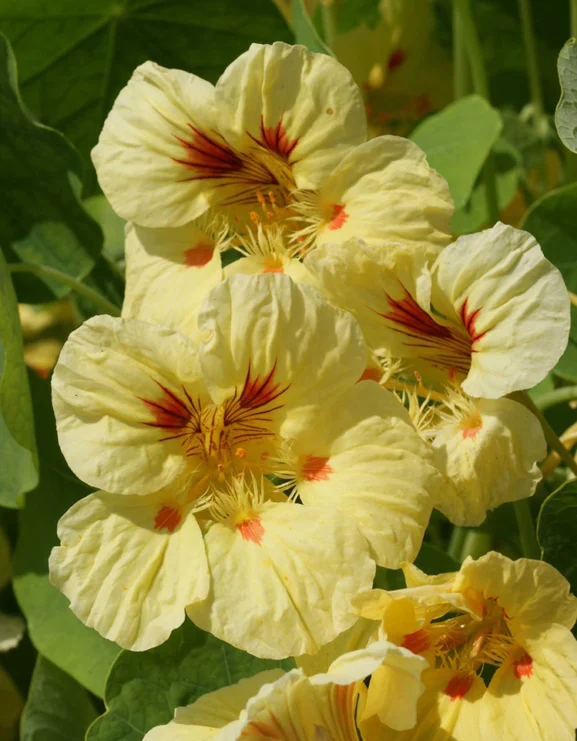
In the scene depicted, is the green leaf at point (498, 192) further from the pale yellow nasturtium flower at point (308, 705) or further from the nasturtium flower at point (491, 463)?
the pale yellow nasturtium flower at point (308, 705)

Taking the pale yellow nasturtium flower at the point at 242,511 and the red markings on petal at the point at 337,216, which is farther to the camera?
the red markings on petal at the point at 337,216

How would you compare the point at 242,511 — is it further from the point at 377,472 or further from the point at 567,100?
the point at 567,100

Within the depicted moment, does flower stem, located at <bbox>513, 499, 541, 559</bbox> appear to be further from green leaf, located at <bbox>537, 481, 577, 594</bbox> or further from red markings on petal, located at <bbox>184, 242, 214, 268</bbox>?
red markings on petal, located at <bbox>184, 242, 214, 268</bbox>

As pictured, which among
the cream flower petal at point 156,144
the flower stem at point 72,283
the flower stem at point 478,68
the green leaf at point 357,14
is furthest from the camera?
the green leaf at point 357,14

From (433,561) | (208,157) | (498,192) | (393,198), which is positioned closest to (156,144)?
(208,157)

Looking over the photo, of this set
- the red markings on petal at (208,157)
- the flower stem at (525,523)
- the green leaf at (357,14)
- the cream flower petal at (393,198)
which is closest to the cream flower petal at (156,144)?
the red markings on petal at (208,157)

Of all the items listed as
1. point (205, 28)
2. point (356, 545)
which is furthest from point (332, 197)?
point (205, 28)

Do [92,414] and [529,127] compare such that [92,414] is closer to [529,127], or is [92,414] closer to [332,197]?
[332,197]

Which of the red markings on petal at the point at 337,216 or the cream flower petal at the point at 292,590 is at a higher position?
the red markings on petal at the point at 337,216

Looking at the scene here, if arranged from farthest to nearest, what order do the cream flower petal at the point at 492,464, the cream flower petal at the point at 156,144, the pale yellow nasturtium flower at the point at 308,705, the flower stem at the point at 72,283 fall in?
the flower stem at the point at 72,283
the cream flower petal at the point at 156,144
the cream flower petal at the point at 492,464
the pale yellow nasturtium flower at the point at 308,705
